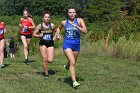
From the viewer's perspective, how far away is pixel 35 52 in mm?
24031

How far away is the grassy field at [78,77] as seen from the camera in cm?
964

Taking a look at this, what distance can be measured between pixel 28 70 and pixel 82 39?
10075 millimetres

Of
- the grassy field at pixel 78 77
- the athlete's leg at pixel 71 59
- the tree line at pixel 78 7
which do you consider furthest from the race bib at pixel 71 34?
the tree line at pixel 78 7

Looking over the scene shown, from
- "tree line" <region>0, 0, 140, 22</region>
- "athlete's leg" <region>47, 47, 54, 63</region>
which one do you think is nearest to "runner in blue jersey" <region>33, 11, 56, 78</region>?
"athlete's leg" <region>47, 47, 54, 63</region>

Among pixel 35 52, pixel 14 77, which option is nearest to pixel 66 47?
pixel 14 77

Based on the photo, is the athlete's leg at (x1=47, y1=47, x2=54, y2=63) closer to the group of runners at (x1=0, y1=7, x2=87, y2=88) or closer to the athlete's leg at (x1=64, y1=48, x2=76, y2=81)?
the group of runners at (x1=0, y1=7, x2=87, y2=88)

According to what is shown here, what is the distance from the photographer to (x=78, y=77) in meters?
11.4

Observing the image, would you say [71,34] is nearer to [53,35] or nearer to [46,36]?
[46,36]

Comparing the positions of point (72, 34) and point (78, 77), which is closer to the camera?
point (72, 34)

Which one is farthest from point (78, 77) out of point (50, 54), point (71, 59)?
point (71, 59)

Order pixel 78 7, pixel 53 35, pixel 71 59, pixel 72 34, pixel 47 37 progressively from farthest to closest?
pixel 78 7 → pixel 53 35 → pixel 47 37 → pixel 72 34 → pixel 71 59

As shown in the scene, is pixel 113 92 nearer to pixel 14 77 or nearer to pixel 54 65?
pixel 14 77

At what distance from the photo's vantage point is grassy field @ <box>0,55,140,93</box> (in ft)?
31.6

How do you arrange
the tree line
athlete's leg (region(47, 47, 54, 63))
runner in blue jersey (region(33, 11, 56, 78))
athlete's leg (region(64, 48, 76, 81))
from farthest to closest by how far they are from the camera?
Result: the tree line, athlete's leg (region(47, 47, 54, 63)), runner in blue jersey (region(33, 11, 56, 78)), athlete's leg (region(64, 48, 76, 81))
